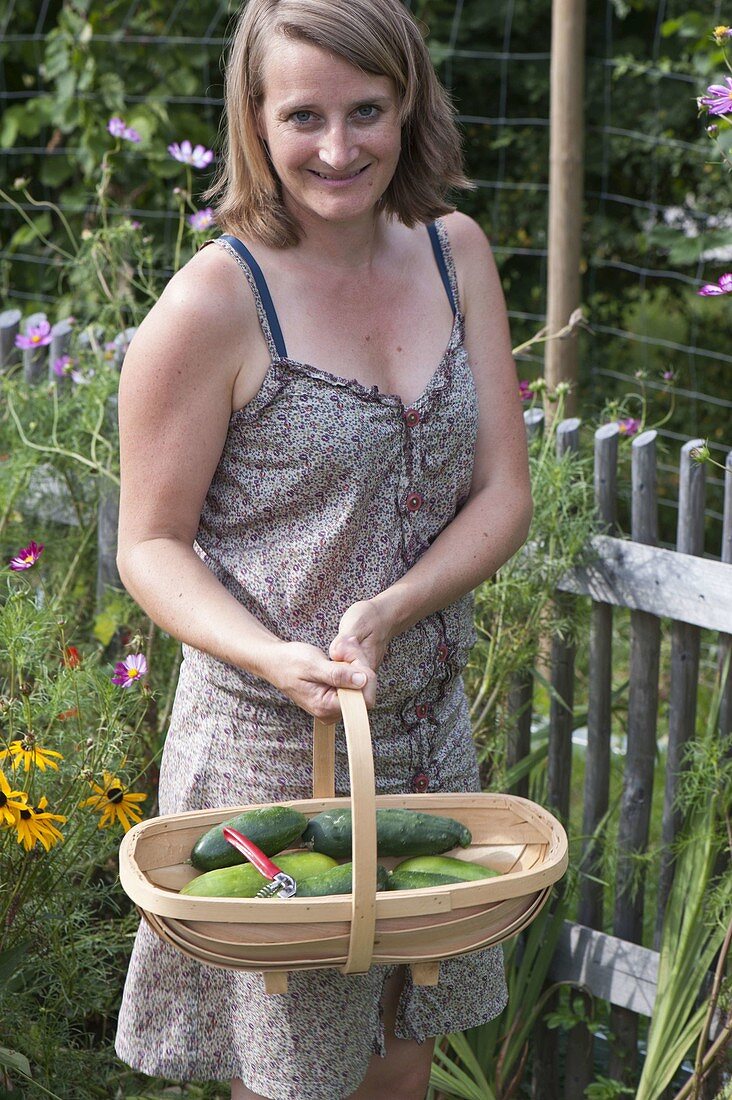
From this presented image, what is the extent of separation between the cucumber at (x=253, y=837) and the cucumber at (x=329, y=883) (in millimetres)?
72

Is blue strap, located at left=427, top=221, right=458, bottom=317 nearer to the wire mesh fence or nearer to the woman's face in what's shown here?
the woman's face

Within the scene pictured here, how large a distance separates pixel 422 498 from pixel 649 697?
41.7 inches

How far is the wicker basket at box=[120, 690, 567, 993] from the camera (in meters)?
1.41

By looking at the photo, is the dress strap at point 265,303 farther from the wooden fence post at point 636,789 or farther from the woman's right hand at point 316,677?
the wooden fence post at point 636,789

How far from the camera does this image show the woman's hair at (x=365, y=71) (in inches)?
64.0

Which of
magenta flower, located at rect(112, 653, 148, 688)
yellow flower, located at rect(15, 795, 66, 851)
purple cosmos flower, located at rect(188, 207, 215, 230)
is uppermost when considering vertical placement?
purple cosmos flower, located at rect(188, 207, 215, 230)

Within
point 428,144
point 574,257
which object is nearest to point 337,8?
point 428,144

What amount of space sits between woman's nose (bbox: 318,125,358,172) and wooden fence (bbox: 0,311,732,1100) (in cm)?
102

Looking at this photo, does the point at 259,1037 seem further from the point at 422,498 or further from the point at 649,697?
the point at 649,697

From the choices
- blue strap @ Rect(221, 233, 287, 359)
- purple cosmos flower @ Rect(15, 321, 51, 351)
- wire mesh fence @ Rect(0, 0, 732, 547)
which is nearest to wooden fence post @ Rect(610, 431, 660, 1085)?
blue strap @ Rect(221, 233, 287, 359)

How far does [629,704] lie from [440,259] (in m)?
1.14

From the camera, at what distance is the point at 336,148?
163 centimetres

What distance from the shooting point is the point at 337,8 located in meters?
1.63

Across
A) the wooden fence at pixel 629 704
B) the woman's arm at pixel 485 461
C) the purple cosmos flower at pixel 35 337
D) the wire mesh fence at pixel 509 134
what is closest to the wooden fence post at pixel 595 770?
the wooden fence at pixel 629 704
